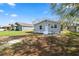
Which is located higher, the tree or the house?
the tree

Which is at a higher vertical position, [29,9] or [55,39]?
[29,9]

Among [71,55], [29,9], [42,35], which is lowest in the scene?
[71,55]

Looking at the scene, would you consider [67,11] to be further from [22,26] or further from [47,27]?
[22,26]

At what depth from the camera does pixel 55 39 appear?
460 cm

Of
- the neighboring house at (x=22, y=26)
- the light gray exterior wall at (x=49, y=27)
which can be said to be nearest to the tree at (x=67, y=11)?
the light gray exterior wall at (x=49, y=27)

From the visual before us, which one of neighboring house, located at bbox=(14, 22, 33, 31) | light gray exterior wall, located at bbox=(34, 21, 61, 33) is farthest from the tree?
neighboring house, located at bbox=(14, 22, 33, 31)

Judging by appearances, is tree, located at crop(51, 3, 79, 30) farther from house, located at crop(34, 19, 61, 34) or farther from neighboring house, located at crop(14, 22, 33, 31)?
neighboring house, located at crop(14, 22, 33, 31)

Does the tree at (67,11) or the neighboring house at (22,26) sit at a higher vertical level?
the tree at (67,11)

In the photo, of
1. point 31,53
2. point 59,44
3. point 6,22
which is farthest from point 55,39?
point 6,22

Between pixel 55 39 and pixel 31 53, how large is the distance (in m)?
0.39

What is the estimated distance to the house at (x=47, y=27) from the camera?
4555 millimetres

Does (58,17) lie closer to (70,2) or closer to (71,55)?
(70,2)

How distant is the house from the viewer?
455cm

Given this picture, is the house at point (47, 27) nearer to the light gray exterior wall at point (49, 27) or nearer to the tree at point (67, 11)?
the light gray exterior wall at point (49, 27)
